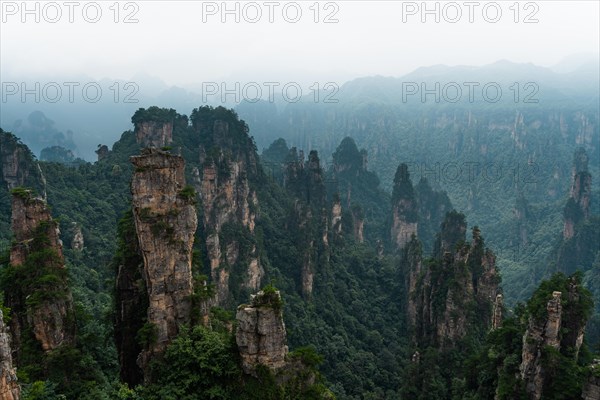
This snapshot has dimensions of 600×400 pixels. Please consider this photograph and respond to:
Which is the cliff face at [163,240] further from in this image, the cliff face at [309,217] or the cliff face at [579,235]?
the cliff face at [579,235]

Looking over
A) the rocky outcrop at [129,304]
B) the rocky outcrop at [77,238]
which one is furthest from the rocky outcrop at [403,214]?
the rocky outcrop at [129,304]

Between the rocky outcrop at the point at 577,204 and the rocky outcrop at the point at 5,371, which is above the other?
the rocky outcrop at the point at 5,371

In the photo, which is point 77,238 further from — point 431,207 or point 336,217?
point 431,207

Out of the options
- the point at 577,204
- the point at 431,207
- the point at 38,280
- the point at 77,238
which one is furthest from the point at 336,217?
the point at 38,280

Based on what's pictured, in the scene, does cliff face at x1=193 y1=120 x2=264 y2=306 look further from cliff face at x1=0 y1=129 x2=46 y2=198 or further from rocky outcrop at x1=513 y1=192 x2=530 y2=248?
rocky outcrop at x1=513 y1=192 x2=530 y2=248

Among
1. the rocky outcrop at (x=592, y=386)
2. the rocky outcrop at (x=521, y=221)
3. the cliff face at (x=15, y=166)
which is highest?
the cliff face at (x=15, y=166)

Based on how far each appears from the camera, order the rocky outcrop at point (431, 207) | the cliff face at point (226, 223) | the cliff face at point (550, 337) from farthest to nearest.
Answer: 1. the rocky outcrop at point (431, 207)
2. the cliff face at point (226, 223)
3. the cliff face at point (550, 337)

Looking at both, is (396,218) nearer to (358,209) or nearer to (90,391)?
A: (358,209)
